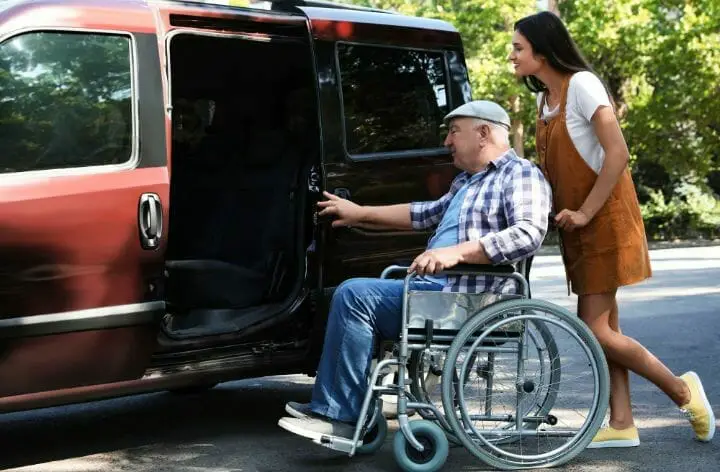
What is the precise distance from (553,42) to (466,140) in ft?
1.93

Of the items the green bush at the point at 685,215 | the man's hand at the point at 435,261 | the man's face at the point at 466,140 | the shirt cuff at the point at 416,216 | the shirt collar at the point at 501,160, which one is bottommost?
the man's hand at the point at 435,261

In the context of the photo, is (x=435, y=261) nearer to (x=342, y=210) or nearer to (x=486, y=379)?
(x=486, y=379)

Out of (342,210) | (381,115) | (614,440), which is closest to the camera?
(614,440)

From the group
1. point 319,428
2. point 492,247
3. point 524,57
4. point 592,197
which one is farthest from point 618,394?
point 524,57

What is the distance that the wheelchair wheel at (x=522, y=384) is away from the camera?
498 cm

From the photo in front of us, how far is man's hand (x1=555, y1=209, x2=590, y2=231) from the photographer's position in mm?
5281

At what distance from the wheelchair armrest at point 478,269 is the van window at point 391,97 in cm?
111

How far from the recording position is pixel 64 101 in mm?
4863

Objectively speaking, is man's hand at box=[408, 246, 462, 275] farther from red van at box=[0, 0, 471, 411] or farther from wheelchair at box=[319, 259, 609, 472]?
red van at box=[0, 0, 471, 411]

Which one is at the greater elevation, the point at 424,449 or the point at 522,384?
the point at 522,384

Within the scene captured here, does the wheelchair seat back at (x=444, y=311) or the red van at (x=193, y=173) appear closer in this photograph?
the red van at (x=193, y=173)

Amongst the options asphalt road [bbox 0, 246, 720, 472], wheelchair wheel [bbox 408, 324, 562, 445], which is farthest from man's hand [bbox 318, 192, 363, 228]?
asphalt road [bbox 0, 246, 720, 472]

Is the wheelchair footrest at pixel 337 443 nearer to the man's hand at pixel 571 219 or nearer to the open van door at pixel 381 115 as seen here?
the open van door at pixel 381 115

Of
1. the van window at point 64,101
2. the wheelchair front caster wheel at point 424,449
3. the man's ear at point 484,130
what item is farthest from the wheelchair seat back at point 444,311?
Result: the van window at point 64,101
